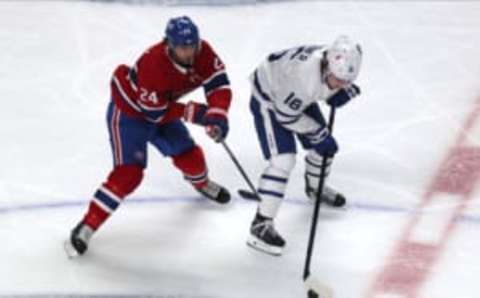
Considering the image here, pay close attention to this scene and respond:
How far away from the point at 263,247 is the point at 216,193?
0.36 meters

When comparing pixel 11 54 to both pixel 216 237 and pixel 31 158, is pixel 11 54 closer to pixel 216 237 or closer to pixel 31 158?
pixel 31 158

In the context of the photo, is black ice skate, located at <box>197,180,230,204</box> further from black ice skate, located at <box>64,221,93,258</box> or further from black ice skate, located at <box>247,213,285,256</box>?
black ice skate, located at <box>64,221,93,258</box>

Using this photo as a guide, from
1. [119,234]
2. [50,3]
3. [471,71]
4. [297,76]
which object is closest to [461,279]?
[297,76]

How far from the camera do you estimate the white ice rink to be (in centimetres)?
330

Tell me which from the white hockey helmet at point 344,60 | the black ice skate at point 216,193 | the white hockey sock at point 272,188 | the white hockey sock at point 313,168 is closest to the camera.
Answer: the white hockey helmet at point 344,60

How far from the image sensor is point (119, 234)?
11.6 feet

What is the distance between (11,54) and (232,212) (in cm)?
175

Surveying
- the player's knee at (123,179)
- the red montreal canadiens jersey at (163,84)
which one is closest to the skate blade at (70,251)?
the player's knee at (123,179)

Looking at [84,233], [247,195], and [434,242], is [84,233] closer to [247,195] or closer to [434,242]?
[247,195]

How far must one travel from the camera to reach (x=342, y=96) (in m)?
3.40

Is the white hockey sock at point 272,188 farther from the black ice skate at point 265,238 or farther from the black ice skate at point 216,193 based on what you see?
the black ice skate at point 216,193

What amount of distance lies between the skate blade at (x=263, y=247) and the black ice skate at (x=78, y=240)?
0.51 meters

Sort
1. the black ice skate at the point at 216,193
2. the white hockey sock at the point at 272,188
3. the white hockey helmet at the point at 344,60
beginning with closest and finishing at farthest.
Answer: the white hockey helmet at the point at 344,60 < the white hockey sock at the point at 272,188 < the black ice skate at the point at 216,193

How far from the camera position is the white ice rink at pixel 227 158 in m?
3.30
